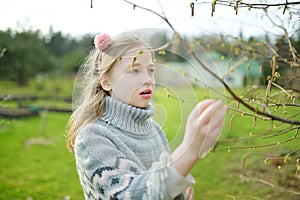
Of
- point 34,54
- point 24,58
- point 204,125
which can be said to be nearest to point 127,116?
point 204,125

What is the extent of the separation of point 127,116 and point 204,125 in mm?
272

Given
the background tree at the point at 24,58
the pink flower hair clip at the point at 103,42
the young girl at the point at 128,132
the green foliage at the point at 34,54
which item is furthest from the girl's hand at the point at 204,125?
the background tree at the point at 24,58

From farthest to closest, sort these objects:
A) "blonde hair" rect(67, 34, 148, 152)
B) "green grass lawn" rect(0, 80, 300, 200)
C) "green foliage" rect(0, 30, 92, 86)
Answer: "green foliage" rect(0, 30, 92, 86)
"green grass lawn" rect(0, 80, 300, 200)
"blonde hair" rect(67, 34, 148, 152)

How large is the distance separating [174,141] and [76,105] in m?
0.31

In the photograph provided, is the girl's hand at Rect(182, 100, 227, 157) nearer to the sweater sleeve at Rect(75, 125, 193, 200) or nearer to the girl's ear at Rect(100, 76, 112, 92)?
the sweater sleeve at Rect(75, 125, 193, 200)

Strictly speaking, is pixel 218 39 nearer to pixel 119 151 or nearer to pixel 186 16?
pixel 186 16

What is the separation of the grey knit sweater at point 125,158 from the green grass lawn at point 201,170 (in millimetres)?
925

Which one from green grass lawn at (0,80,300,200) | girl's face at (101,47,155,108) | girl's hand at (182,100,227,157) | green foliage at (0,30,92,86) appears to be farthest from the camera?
green foliage at (0,30,92,86)

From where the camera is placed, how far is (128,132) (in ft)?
2.80

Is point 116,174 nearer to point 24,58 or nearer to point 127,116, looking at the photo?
point 127,116

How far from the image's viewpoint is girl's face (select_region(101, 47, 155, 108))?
0.77 m

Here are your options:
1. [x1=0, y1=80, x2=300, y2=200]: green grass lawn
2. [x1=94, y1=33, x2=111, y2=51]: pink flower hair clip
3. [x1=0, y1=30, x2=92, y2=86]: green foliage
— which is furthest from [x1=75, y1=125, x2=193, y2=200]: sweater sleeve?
[x1=0, y1=30, x2=92, y2=86]: green foliage

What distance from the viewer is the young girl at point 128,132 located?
24.3 inches

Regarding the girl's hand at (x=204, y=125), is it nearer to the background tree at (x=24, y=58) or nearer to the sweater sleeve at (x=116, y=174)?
the sweater sleeve at (x=116, y=174)
